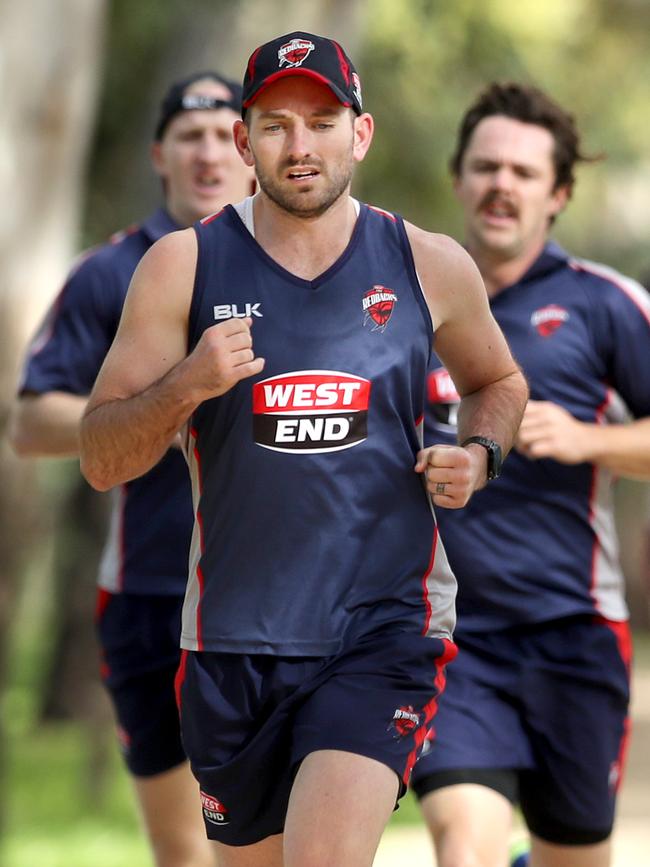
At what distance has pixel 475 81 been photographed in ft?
56.9

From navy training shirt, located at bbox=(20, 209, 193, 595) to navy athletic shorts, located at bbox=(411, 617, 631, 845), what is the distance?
107 cm

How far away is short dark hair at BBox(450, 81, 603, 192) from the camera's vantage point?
20.8ft

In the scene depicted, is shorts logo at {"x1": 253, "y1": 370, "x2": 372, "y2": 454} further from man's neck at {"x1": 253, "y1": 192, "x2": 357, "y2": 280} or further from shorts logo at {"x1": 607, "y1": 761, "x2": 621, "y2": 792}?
shorts logo at {"x1": 607, "y1": 761, "x2": 621, "y2": 792}

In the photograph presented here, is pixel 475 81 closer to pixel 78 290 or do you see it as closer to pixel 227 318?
pixel 78 290

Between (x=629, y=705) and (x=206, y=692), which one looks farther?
(x=629, y=705)

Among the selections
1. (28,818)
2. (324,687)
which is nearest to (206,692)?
(324,687)

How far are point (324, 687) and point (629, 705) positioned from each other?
202 cm

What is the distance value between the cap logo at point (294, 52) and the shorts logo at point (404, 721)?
1628mm

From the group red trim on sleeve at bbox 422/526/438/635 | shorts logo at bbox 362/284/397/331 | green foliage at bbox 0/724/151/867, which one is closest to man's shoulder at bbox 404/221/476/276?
shorts logo at bbox 362/284/397/331

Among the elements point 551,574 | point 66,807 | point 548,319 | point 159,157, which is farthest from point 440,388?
point 66,807

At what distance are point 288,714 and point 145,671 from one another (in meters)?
1.94

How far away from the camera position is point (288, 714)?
439 cm

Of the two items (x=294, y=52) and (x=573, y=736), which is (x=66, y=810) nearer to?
(x=573, y=736)

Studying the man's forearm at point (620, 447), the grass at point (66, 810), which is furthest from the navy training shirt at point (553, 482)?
the grass at point (66, 810)
